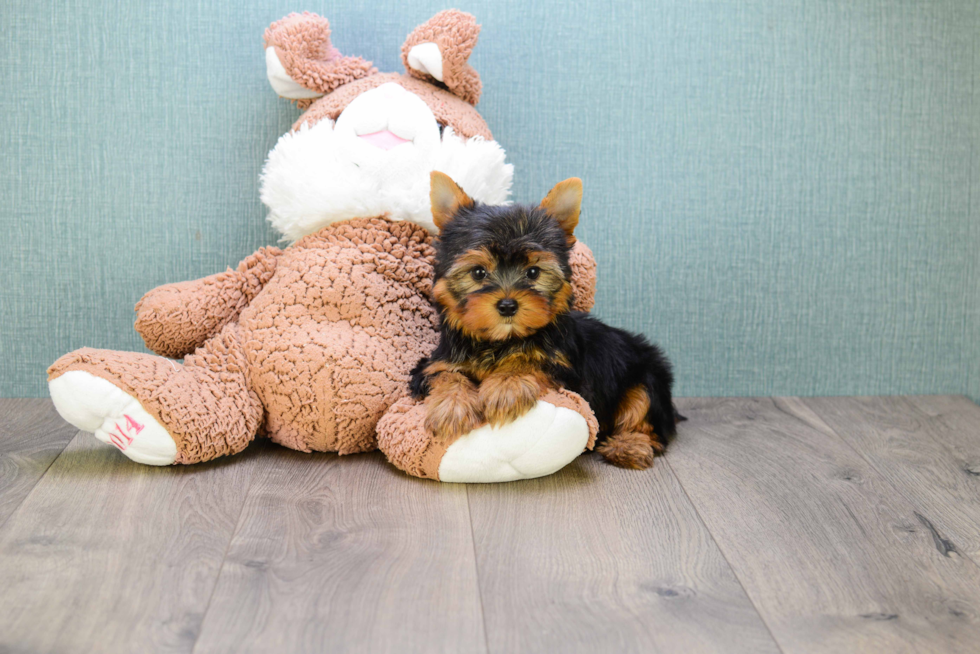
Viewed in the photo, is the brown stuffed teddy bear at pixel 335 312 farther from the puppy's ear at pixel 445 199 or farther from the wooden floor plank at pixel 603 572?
the puppy's ear at pixel 445 199

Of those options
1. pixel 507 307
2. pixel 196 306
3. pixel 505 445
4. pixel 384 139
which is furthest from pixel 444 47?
pixel 505 445

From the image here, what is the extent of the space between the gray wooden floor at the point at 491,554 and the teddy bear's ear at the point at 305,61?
98 cm

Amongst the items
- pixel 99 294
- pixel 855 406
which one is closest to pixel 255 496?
pixel 99 294

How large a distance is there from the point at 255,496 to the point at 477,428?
0.52 m

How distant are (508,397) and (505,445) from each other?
4.9 inches

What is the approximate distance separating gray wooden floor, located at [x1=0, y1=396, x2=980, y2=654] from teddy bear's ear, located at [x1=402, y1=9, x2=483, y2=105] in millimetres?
1044

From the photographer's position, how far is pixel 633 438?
2.17 metres

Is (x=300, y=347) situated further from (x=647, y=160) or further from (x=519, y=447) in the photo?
(x=647, y=160)

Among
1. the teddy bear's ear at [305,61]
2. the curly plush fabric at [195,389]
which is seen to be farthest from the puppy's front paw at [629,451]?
the teddy bear's ear at [305,61]

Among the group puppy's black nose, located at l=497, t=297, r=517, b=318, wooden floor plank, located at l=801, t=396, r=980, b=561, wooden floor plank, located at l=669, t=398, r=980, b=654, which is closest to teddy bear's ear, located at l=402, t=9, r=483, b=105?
puppy's black nose, located at l=497, t=297, r=517, b=318

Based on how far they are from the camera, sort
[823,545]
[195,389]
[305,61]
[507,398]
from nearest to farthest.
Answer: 1. [823,545]
2. [507,398]
3. [195,389]
4. [305,61]

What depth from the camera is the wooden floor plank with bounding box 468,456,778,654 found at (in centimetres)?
140

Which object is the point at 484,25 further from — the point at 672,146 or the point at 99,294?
the point at 99,294

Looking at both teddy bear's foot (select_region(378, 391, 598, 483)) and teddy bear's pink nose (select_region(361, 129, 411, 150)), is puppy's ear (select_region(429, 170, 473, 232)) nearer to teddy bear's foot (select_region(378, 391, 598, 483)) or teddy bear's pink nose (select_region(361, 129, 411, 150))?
teddy bear's pink nose (select_region(361, 129, 411, 150))
